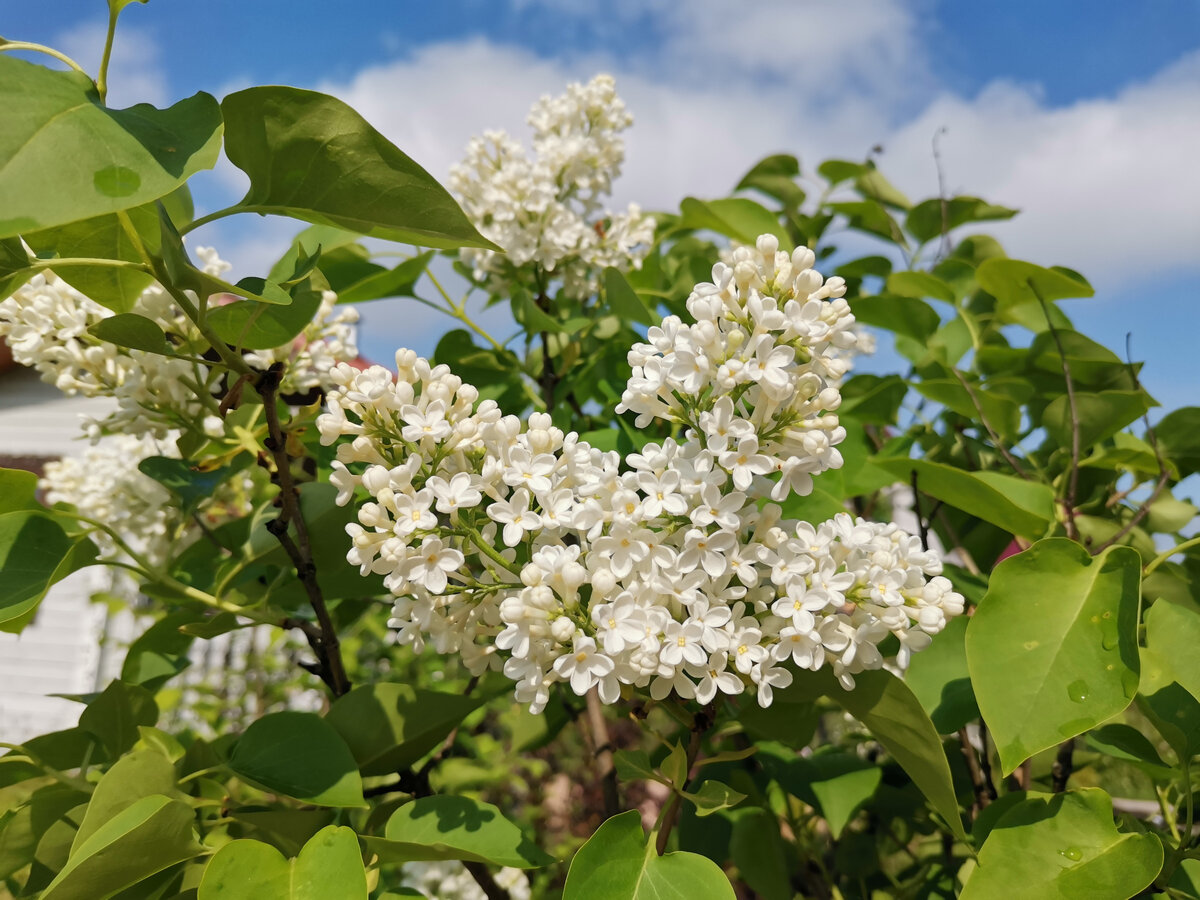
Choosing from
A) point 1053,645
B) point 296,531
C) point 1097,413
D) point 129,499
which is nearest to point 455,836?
point 296,531

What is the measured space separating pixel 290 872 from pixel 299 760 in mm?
126

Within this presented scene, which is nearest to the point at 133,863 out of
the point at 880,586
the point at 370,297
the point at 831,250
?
the point at 880,586

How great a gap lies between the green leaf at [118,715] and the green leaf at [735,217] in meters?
1.08

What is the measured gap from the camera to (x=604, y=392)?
1.29 m

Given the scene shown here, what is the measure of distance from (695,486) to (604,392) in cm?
60

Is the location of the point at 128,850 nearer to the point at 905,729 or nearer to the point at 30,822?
the point at 30,822

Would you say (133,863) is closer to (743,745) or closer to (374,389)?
(374,389)

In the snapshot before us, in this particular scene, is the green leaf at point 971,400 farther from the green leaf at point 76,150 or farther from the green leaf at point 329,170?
the green leaf at point 76,150

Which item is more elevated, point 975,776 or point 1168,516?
point 1168,516

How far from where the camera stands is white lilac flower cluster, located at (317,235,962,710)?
70 centimetres

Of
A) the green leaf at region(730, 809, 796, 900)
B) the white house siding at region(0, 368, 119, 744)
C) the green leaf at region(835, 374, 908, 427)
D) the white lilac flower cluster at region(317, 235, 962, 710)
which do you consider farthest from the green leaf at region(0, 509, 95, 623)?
the white house siding at region(0, 368, 119, 744)

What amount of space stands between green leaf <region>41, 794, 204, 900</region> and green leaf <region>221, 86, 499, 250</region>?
558 millimetres

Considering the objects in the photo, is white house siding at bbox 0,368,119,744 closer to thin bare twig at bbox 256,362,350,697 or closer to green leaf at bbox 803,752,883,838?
thin bare twig at bbox 256,362,350,697

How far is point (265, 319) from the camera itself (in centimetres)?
90
